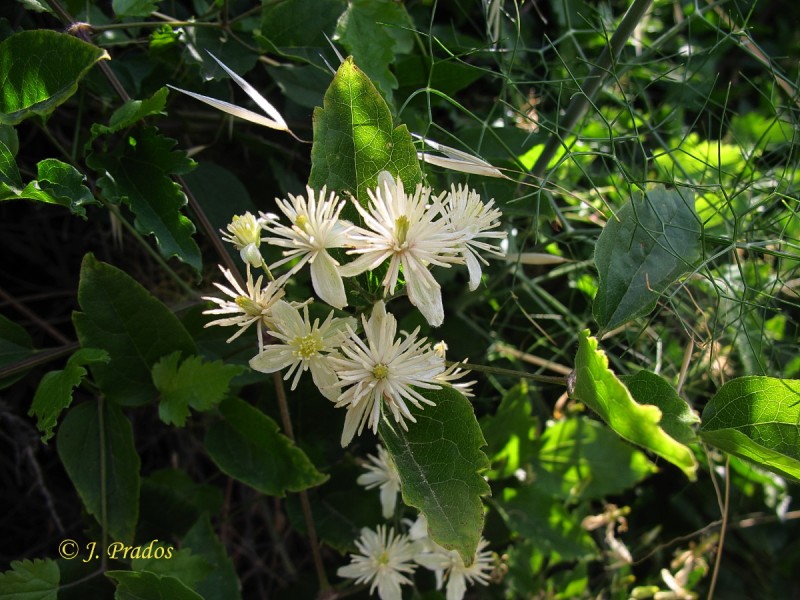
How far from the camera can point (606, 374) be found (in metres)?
0.51

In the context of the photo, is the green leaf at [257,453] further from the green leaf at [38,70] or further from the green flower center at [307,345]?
the green leaf at [38,70]

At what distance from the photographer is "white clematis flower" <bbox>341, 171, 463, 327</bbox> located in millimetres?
562

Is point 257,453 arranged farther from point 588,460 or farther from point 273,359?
point 588,460

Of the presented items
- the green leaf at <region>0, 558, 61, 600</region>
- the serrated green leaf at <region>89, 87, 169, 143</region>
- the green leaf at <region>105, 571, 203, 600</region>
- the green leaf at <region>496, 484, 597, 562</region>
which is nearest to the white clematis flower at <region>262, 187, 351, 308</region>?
the serrated green leaf at <region>89, 87, 169, 143</region>

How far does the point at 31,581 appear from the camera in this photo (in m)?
0.73

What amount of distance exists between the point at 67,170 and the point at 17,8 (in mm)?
407

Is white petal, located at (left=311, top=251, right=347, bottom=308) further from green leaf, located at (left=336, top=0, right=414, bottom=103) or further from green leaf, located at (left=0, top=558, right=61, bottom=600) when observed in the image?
green leaf, located at (left=0, top=558, right=61, bottom=600)

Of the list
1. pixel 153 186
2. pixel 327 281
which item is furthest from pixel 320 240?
pixel 153 186

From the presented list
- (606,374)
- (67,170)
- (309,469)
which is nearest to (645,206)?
(606,374)

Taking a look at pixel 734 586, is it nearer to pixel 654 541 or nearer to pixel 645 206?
pixel 654 541

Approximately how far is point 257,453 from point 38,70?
0.44 meters

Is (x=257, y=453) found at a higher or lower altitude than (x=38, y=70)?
lower

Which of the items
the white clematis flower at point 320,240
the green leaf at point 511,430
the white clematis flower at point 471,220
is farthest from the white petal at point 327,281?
the green leaf at point 511,430

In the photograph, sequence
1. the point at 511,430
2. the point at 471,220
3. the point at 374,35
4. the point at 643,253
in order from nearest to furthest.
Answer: the point at 471,220, the point at 643,253, the point at 374,35, the point at 511,430
